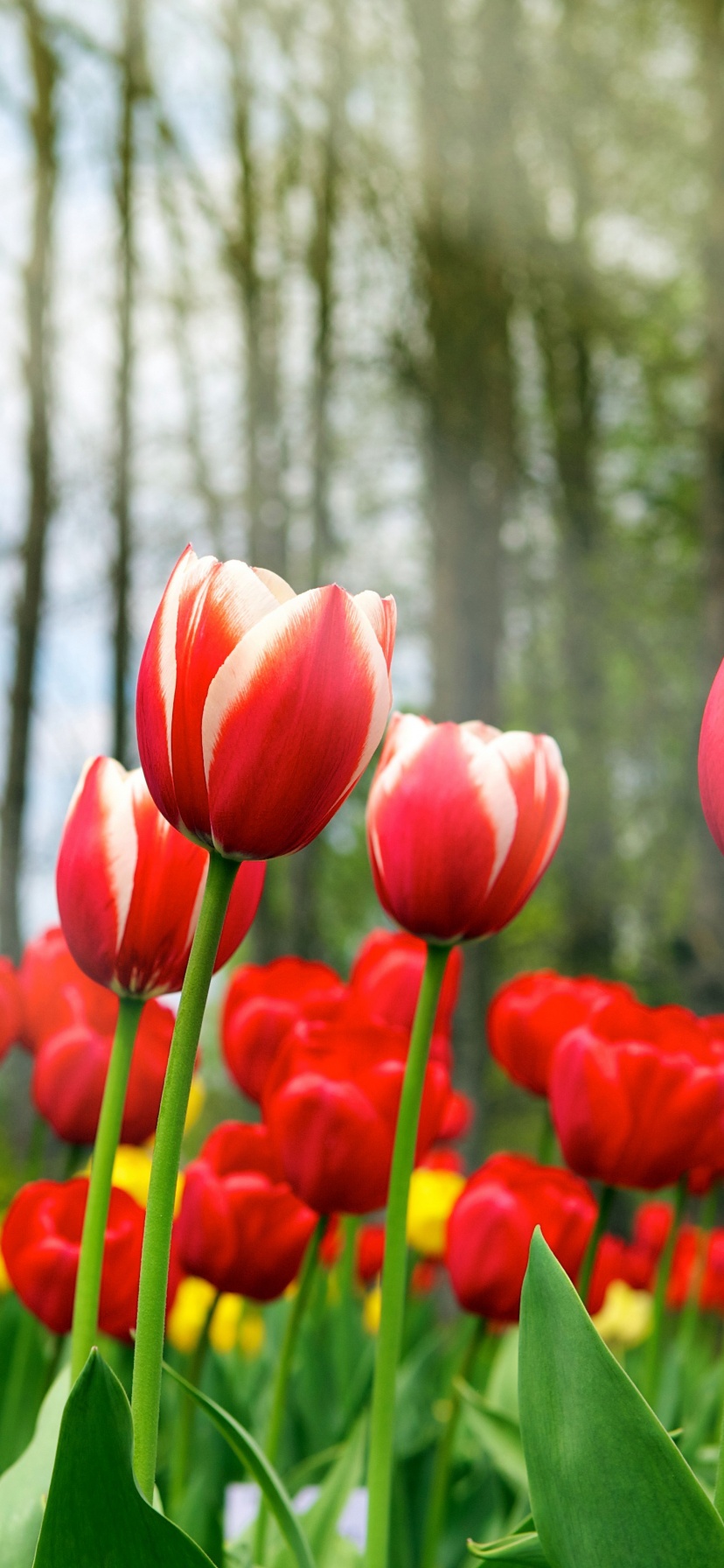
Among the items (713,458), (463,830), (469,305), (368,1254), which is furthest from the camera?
(469,305)

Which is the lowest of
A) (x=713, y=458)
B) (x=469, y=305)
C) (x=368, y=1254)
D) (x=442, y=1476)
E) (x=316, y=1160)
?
(x=368, y=1254)

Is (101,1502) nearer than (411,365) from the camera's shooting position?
Yes

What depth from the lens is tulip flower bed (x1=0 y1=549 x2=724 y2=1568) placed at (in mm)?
219

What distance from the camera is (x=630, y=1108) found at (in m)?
0.42

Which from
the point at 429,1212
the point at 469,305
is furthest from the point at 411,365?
the point at 429,1212

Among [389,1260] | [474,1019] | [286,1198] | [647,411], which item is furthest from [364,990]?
[647,411]

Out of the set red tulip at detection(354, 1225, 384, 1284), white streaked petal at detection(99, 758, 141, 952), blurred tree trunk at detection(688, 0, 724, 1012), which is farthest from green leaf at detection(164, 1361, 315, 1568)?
blurred tree trunk at detection(688, 0, 724, 1012)

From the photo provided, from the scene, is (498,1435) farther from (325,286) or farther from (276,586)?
(325,286)

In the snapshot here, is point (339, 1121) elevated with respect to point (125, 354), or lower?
lower

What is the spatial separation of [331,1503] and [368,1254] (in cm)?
40

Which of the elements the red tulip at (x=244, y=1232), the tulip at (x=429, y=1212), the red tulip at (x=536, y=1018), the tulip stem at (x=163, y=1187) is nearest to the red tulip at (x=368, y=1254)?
the tulip at (x=429, y=1212)

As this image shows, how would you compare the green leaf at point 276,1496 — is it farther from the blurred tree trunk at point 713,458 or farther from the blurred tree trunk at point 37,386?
the blurred tree trunk at point 37,386

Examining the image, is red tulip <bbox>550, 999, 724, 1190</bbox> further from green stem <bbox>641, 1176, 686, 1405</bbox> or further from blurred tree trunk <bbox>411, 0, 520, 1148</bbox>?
blurred tree trunk <bbox>411, 0, 520, 1148</bbox>

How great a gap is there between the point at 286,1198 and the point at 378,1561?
142mm
